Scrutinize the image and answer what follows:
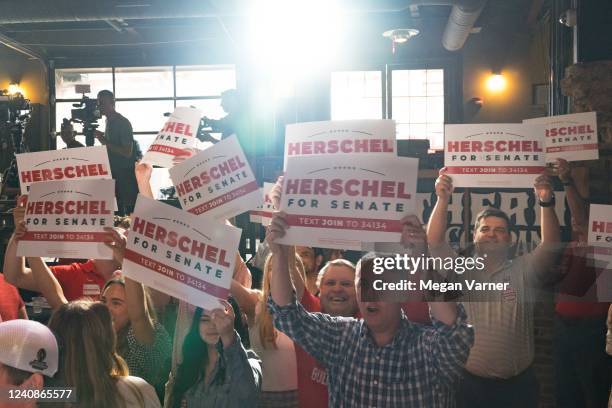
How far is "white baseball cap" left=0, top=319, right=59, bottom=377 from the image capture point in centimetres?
205

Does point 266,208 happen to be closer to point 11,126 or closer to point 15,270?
point 15,270

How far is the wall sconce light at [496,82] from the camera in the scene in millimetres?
10133

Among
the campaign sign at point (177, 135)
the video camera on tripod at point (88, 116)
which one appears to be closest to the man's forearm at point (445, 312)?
the campaign sign at point (177, 135)

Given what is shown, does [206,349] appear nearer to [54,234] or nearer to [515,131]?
[54,234]

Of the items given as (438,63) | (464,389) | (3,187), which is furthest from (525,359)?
(438,63)

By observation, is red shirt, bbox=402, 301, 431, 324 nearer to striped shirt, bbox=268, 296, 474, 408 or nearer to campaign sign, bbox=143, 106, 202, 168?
striped shirt, bbox=268, 296, 474, 408

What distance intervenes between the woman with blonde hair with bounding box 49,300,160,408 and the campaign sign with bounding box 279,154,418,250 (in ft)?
1.87

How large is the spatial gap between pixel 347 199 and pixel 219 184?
0.62 m

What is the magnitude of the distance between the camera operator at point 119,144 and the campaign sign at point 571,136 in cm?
359

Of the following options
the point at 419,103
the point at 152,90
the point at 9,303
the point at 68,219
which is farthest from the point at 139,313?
the point at 152,90

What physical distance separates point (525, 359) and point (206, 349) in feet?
4.36

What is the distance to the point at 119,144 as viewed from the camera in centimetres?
640

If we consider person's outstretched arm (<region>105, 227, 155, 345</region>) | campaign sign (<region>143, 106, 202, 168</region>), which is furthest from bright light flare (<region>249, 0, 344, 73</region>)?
person's outstretched arm (<region>105, 227, 155, 345</region>)

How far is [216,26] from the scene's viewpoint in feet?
35.7
